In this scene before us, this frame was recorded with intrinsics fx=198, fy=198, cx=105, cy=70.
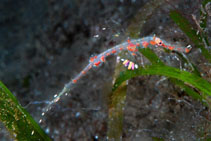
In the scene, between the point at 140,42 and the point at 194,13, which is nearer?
the point at 194,13

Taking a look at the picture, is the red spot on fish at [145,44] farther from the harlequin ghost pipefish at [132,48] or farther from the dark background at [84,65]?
the dark background at [84,65]

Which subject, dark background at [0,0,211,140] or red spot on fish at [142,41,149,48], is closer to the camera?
red spot on fish at [142,41,149,48]

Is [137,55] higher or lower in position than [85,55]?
higher

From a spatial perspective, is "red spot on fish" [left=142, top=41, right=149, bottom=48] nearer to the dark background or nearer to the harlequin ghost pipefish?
the harlequin ghost pipefish

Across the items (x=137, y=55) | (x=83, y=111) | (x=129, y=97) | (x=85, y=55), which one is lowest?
(x=83, y=111)

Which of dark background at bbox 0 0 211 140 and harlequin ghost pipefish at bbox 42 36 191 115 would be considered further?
dark background at bbox 0 0 211 140

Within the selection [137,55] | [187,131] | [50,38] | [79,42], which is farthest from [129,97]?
[50,38]

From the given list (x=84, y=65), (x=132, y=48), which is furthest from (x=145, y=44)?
(x=84, y=65)

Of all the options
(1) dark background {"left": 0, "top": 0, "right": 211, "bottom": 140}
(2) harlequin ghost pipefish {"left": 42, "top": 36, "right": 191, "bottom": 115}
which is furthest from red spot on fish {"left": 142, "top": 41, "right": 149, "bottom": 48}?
(1) dark background {"left": 0, "top": 0, "right": 211, "bottom": 140}

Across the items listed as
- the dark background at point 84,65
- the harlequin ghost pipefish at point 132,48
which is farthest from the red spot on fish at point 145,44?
the dark background at point 84,65

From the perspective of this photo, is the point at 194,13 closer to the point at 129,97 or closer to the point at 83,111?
the point at 129,97

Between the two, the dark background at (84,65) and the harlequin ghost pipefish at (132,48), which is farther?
the dark background at (84,65)
